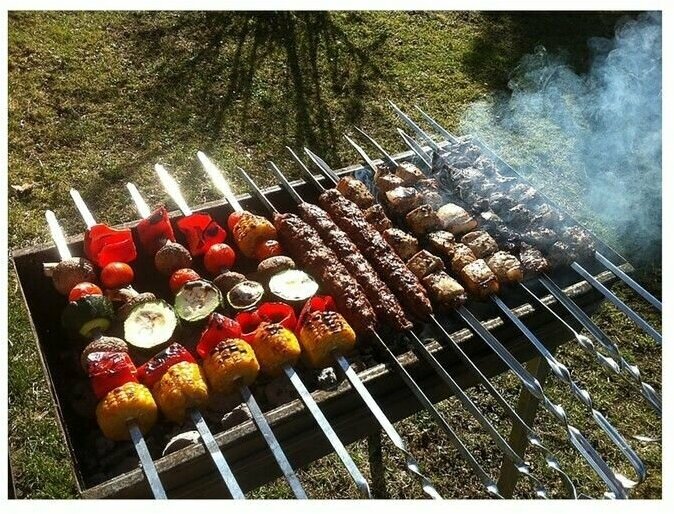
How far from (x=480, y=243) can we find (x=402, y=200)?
21.3 inches

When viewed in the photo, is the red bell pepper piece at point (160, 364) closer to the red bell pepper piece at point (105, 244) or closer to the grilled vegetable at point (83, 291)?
the grilled vegetable at point (83, 291)

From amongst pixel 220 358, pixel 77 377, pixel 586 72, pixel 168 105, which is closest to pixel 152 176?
pixel 168 105

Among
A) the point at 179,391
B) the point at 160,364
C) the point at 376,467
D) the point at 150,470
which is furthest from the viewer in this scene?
the point at 376,467

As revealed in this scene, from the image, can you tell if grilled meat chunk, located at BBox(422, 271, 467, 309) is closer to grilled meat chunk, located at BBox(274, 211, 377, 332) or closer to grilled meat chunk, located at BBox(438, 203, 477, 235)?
grilled meat chunk, located at BBox(274, 211, 377, 332)

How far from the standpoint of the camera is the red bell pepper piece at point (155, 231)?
11.3 feet

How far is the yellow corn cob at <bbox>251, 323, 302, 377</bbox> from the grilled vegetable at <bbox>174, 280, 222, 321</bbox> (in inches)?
13.7

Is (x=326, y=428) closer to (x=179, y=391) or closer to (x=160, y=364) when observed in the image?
(x=179, y=391)

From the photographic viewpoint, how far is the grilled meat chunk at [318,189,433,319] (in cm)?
317

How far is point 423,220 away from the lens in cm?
373

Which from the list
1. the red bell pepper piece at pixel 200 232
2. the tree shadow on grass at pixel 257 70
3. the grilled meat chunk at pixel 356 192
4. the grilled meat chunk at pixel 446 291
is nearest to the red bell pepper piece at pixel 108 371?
the red bell pepper piece at pixel 200 232

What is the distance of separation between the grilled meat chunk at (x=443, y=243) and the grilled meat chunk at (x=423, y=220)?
1.9 inches

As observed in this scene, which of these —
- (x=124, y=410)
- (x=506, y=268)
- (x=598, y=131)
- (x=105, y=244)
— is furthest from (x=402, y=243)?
(x=598, y=131)

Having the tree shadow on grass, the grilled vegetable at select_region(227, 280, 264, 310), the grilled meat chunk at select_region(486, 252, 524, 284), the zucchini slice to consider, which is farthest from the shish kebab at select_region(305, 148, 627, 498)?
the tree shadow on grass

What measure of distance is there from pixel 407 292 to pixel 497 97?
6.23m
